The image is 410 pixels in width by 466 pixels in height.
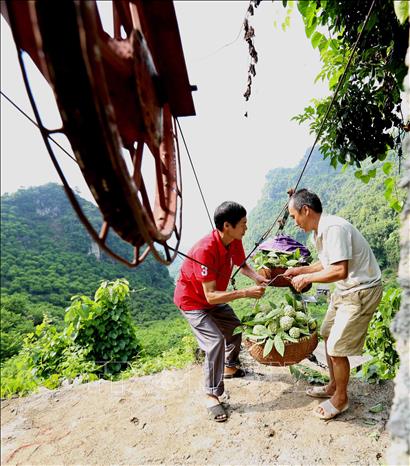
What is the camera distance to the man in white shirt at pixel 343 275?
2.51 meters

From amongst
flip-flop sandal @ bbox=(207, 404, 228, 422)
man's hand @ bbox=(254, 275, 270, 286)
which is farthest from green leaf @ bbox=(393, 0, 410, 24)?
flip-flop sandal @ bbox=(207, 404, 228, 422)

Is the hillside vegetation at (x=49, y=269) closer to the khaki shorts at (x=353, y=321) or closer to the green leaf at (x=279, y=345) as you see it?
the green leaf at (x=279, y=345)

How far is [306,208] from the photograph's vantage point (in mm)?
2723

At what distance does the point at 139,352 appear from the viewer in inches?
306

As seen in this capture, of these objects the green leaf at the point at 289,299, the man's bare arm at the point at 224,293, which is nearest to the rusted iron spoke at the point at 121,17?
the man's bare arm at the point at 224,293

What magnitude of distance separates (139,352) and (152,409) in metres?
4.44

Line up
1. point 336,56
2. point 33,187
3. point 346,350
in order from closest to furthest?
point 346,350 < point 336,56 < point 33,187

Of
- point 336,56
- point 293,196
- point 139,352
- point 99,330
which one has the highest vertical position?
point 336,56

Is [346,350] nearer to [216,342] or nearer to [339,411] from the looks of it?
[339,411]

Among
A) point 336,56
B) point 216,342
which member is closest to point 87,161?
point 216,342

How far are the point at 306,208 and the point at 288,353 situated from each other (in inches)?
45.0

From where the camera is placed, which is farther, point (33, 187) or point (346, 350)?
point (33, 187)

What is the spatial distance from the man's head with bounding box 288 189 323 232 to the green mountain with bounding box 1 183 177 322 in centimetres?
2668

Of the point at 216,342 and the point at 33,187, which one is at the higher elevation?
the point at 33,187
